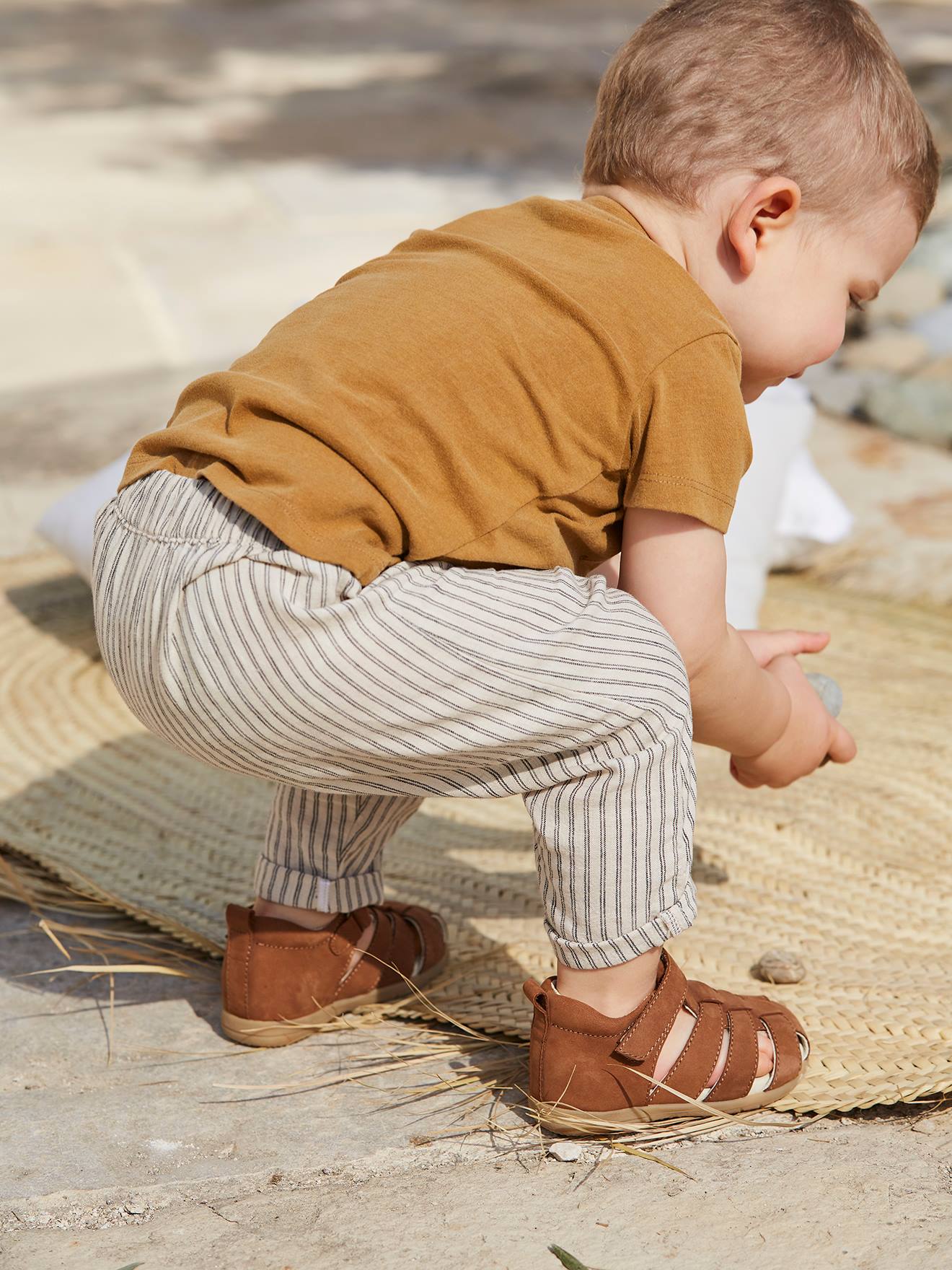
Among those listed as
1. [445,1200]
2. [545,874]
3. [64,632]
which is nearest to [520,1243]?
[445,1200]

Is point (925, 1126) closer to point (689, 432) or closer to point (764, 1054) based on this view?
point (764, 1054)

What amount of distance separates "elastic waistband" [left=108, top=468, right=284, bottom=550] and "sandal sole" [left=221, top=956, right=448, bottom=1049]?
0.43 meters

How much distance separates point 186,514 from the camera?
103cm

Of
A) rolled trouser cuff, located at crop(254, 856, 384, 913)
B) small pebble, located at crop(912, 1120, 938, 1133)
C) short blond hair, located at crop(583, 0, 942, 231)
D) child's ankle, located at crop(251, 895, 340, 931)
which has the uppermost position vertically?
short blond hair, located at crop(583, 0, 942, 231)

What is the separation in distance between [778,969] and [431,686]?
493 mm

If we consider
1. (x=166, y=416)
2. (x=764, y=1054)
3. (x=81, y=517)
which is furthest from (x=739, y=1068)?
(x=166, y=416)

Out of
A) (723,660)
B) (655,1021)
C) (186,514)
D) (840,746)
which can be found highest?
(186,514)

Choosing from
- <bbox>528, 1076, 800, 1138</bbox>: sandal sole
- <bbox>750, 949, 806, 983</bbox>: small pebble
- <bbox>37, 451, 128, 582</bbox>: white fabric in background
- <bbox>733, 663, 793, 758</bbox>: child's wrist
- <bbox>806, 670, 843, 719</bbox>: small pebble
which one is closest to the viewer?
<bbox>528, 1076, 800, 1138</bbox>: sandal sole

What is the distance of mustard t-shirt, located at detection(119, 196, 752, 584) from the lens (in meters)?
1.00

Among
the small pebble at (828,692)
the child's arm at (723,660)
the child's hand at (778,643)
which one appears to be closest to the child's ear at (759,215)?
the child's arm at (723,660)

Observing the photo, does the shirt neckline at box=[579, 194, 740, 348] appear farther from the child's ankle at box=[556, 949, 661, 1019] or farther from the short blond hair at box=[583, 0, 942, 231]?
the child's ankle at box=[556, 949, 661, 1019]

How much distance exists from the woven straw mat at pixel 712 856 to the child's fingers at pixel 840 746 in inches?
7.9

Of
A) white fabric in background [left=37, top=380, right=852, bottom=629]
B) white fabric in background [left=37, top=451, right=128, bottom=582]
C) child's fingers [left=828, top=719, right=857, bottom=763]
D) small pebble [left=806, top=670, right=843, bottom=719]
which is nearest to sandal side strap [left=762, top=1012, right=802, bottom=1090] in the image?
child's fingers [left=828, top=719, right=857, bottom=763]

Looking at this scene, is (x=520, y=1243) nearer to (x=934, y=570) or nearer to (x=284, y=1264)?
(x=284, y=1264)
